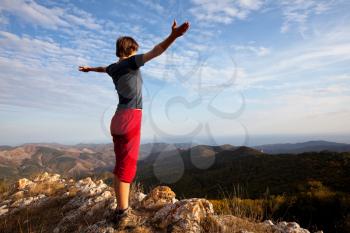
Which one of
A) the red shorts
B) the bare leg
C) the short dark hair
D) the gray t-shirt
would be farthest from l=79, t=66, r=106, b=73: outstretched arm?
the bare leg

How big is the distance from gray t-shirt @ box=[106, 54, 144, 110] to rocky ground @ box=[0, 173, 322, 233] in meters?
1.94

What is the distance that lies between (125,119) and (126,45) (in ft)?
3.87

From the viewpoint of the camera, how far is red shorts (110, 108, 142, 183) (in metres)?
5.06

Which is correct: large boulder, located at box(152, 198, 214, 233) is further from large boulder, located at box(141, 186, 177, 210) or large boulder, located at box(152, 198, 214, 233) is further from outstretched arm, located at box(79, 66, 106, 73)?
outstretched arm, located at box(79, 66, 106, 73)

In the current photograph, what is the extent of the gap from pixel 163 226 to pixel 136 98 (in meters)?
2.11

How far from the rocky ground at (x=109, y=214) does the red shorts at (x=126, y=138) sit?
920mm

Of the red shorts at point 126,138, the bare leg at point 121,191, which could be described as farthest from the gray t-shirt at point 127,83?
the bare leg at point 121,191

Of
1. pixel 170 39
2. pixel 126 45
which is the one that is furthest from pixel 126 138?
pixel 170 39

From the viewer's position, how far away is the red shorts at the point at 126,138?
506cm

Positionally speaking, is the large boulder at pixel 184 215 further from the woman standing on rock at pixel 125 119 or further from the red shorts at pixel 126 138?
the red shorts at pixel 126 138

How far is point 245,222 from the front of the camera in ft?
18.0

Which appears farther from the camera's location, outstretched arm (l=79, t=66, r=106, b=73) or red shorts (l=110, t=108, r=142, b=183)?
outstretched arm (l=79, t=66, r=106, b=73)

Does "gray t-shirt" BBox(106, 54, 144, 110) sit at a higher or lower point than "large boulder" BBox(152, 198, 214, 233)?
higher

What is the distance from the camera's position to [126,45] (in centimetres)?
514
